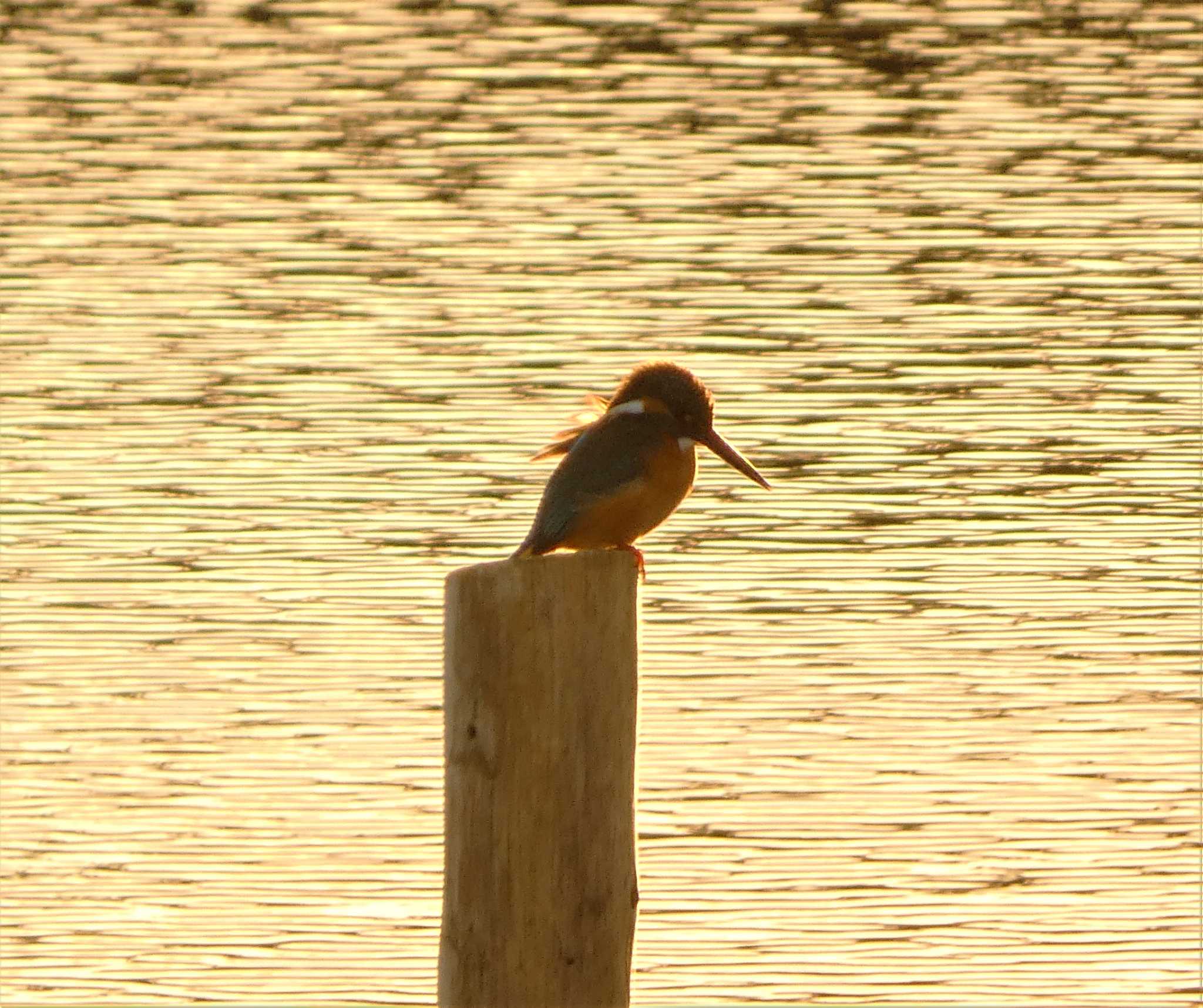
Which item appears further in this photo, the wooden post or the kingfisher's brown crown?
the kingfisher's brown crown

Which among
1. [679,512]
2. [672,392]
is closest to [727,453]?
[672,392]

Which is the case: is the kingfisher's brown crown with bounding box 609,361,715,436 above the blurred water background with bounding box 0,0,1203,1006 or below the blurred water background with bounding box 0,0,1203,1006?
above

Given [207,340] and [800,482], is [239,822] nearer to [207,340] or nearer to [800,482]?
[800,482]

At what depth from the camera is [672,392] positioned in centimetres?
634

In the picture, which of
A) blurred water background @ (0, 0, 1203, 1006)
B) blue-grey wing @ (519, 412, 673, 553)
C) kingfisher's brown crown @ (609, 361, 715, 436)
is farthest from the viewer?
blurred water background @ (0, 0, 1203, 1006)

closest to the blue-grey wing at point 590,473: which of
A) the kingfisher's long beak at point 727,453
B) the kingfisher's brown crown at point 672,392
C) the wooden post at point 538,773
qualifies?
the kingfisher's brown crown at point 672,392

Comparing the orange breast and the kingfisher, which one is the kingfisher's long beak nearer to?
the kingfisher

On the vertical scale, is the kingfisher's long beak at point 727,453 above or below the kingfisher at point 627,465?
below

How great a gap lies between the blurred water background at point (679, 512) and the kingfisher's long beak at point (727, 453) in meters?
1.48

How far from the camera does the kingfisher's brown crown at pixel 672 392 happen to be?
634 centimetres

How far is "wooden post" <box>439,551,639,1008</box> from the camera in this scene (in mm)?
4773

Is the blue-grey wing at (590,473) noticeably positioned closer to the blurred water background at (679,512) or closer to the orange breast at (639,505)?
the orange breast at (639,505)

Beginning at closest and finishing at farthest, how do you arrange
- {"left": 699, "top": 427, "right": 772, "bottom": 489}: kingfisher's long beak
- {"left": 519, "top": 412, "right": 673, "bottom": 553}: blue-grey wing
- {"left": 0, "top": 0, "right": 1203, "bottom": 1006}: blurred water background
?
{"left": 519, "top": 412, "right": 673, "bottom": 553}: blue-grey wing → {"left": 699, "top": 427, "right": 772, "bottom": 489}: kingfisher's long beak → {"left": 0, "top": 0, "right": 1203, "bottom": 1006}: blurred water background

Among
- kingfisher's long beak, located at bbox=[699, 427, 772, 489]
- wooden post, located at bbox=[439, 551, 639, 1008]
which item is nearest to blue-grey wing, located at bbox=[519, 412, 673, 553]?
kingfisher's long beak, located at bbox=[699, 427, 772, 489]
